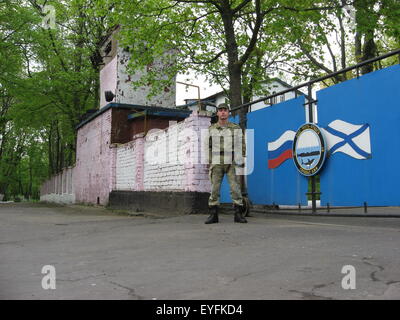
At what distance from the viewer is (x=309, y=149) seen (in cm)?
715

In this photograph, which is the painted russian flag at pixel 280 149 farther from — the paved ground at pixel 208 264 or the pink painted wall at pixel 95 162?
the pink painted wall at pixel 95 162

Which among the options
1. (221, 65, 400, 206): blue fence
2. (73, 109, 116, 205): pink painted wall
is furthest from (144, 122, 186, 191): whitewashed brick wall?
(73, 109, 116, 205): pink painted wall

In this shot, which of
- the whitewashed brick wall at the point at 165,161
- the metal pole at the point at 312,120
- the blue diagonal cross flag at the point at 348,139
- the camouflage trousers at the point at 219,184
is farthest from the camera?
the whitewashed brick wall at the point at 165,161

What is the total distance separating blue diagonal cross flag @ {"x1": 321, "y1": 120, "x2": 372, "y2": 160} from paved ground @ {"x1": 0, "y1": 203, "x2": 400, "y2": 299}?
1670mm

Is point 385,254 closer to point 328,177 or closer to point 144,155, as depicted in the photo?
point 328,177

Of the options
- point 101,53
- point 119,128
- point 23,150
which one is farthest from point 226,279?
point 23,150

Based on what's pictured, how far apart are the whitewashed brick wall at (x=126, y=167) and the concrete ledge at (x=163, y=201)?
0.26 metres

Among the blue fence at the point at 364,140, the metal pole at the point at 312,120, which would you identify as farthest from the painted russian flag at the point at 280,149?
the blue fence at the point at 364,140

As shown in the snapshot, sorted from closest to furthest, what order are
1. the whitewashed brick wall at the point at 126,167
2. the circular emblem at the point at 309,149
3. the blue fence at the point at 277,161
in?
the circular emblem at the point at 309,149
the blue fence at the point at 277,161
the whitewashed brick wall at the point at 126,167

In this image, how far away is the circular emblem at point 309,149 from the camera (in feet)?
22.7

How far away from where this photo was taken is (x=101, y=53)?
19.2 metres

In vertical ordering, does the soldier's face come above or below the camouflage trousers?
above

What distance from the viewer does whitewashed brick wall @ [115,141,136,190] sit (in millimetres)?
12586

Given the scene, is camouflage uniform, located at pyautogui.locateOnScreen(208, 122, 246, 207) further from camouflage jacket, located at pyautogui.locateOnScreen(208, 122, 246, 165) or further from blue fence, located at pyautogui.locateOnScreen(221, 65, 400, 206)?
blue fence, located at pyautogui.locateOnScreen(221, 65, 400, 206)
